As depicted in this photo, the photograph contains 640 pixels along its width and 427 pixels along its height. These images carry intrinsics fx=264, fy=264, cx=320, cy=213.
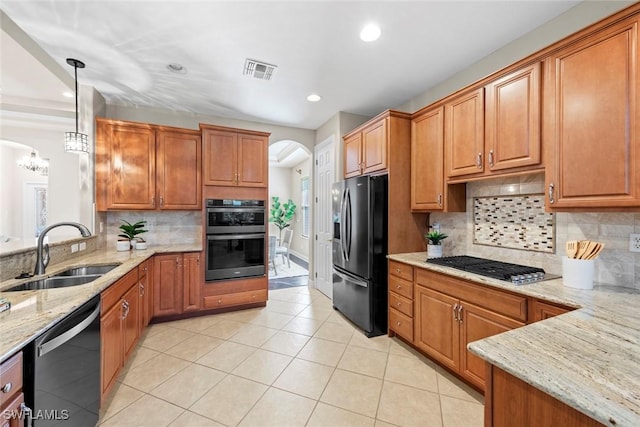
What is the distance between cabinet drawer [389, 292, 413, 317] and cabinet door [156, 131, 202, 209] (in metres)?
2.68

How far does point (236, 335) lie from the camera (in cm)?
289

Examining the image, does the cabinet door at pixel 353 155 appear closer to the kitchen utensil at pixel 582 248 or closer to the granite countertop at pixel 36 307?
the kitchen utensil at pixel 582 248

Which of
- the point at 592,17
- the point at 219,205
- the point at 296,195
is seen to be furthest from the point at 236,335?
the point at 296,195

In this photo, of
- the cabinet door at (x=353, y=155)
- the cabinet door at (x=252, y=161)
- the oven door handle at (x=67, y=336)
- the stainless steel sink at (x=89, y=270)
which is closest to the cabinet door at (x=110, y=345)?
the oven door handle at (x=67, y=336)

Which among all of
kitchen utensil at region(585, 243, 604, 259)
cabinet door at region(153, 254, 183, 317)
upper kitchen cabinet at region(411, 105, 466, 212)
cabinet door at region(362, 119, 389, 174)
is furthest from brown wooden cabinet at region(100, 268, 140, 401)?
kitchen utensil at region(585, 243, 604, 259)

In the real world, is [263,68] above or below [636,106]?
above

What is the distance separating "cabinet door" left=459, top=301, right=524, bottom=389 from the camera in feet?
5.74

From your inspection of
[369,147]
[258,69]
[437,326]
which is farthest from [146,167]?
[437,326]

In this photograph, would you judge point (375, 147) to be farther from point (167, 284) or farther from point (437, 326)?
point (167, 284)

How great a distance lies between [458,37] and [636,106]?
137 cm

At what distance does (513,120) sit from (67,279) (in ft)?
11.9

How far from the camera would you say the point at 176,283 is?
322 centimetres

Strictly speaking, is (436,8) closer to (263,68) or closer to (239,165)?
(263,68)

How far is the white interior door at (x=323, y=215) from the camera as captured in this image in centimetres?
419
